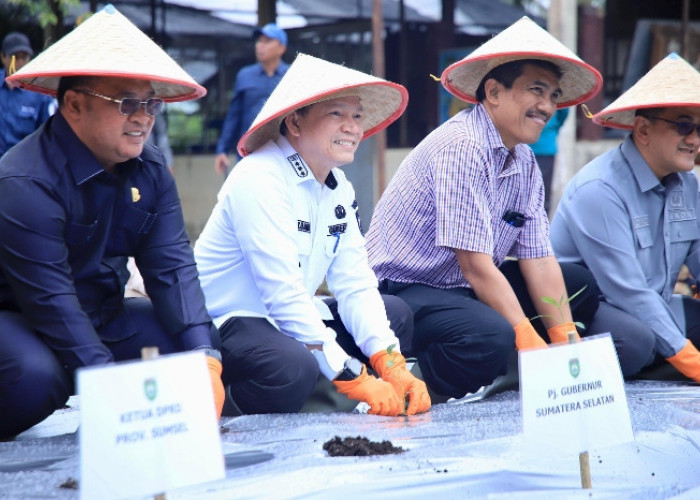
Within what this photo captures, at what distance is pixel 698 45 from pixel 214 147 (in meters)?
4.71

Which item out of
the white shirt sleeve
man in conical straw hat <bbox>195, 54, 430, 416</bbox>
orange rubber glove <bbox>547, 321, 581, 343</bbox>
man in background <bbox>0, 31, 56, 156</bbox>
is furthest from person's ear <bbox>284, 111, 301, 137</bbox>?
man in background <bbox>0, 31, 56, 156</bbox>

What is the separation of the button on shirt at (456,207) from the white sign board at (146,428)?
5.35 ft

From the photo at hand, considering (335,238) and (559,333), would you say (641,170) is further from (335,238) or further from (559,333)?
(335,238)

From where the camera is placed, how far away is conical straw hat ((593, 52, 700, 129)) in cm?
359

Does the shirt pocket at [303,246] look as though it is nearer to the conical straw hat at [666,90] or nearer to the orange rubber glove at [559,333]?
the orange rubber glove at [559,333]

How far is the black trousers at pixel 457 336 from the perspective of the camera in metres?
3.21

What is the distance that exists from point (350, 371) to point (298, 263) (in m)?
0.36

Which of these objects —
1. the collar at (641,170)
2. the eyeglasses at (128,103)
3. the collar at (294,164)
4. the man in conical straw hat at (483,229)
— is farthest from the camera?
the collar at (641,170)

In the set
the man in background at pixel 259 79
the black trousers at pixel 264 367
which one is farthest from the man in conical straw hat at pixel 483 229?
the man in background at pixel 259 79

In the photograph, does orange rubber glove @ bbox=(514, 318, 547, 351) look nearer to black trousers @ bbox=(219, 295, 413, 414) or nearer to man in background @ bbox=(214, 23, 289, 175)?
black trousers @ bbox=(219, 295, 413, 414)

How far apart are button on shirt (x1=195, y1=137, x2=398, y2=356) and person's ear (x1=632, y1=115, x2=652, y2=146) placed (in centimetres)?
122

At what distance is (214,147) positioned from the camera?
31.5 feet

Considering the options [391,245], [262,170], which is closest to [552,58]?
[391,245]

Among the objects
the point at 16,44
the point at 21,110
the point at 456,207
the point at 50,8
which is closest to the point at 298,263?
the point at 456,207
